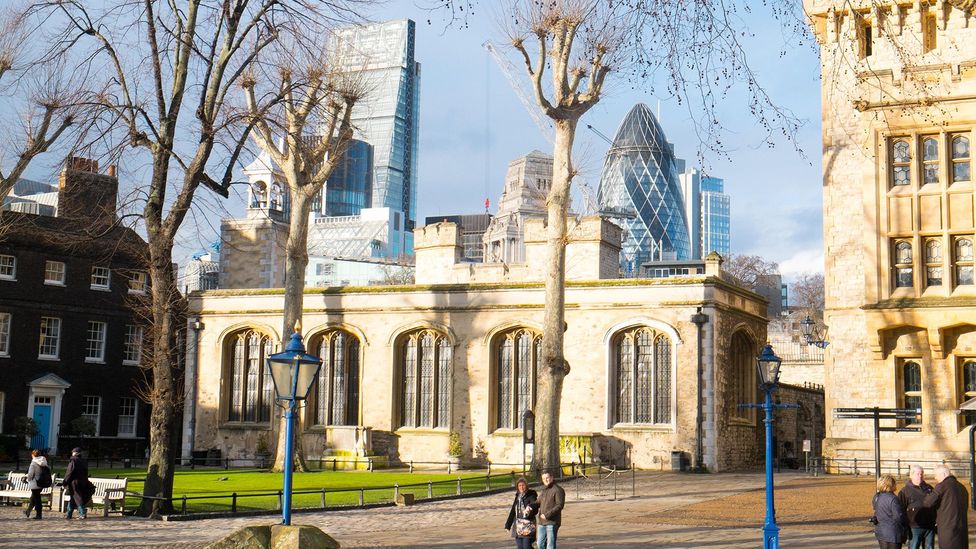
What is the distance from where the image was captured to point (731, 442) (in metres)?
33.3

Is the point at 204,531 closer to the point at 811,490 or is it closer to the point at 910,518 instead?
the point at 910,518

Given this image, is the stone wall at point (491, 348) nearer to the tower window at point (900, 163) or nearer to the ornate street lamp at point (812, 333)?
the tower window at point (900, 163)

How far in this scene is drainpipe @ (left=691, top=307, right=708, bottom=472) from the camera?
3212 centimetres

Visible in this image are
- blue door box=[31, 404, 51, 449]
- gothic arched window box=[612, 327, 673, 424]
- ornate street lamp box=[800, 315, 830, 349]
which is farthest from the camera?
ornate street lamp box=[800, 315, 830, 349]

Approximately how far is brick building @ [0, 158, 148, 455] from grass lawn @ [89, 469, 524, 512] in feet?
34.1

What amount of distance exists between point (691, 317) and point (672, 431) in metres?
3.45

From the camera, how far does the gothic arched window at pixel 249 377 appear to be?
3900cm

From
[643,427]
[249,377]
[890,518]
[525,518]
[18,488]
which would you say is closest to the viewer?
[890,518]

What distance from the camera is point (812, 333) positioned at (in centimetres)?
6988

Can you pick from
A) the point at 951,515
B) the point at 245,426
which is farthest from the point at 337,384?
the point at 951,515

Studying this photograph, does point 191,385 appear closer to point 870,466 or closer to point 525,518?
point 870,466

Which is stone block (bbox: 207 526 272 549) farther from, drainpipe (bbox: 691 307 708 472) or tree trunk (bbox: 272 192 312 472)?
drainpipe (bbox: 691 307 708 472)

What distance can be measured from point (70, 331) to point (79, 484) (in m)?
25.7

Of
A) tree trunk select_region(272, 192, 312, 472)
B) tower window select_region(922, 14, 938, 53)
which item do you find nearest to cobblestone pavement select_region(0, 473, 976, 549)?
tree trunk select_region(272, 192, 312, 472)
